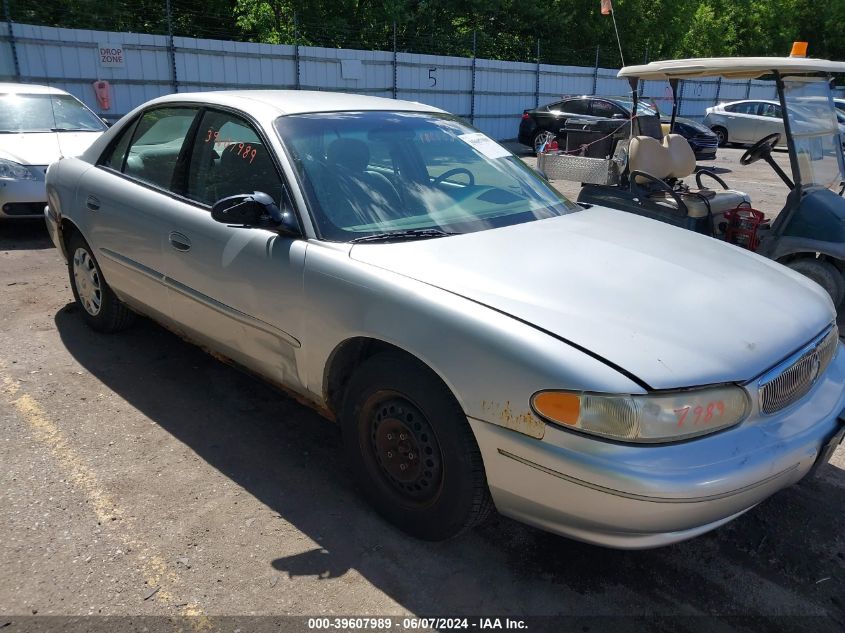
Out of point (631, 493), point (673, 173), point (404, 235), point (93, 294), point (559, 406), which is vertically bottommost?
point (93, 294)

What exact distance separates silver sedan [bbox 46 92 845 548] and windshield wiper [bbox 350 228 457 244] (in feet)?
0.04

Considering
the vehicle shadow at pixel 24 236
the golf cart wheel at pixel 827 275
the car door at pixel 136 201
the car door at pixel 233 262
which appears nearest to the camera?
the car door at pixel 233 262

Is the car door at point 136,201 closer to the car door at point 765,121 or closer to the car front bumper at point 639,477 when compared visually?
the car front bumper at point 639,477

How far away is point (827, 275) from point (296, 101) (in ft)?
13.6

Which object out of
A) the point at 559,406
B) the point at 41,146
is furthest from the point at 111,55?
the point at 559,406

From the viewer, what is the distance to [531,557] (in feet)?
8.92

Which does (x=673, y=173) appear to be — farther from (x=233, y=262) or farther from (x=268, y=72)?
(x=268, y=72)

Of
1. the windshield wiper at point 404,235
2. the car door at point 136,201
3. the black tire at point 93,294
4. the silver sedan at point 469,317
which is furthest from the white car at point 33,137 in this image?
the windshield wiper at point 404,235

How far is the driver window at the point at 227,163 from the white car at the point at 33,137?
3.81 meters

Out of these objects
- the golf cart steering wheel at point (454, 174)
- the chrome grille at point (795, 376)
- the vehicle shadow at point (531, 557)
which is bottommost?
the vehicle shadow at point (531, 557)

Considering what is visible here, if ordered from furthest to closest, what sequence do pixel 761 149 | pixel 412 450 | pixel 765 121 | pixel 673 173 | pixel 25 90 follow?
pixel 765 121 < pixel 25 90 < pixel 673 173 < pixel 761 149 < pixel 412 450

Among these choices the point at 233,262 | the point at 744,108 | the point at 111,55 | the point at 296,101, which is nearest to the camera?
the point at 233,262

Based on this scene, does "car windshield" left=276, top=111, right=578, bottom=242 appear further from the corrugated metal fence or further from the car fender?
the corrugated metal fence

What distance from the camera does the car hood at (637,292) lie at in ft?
7.33
